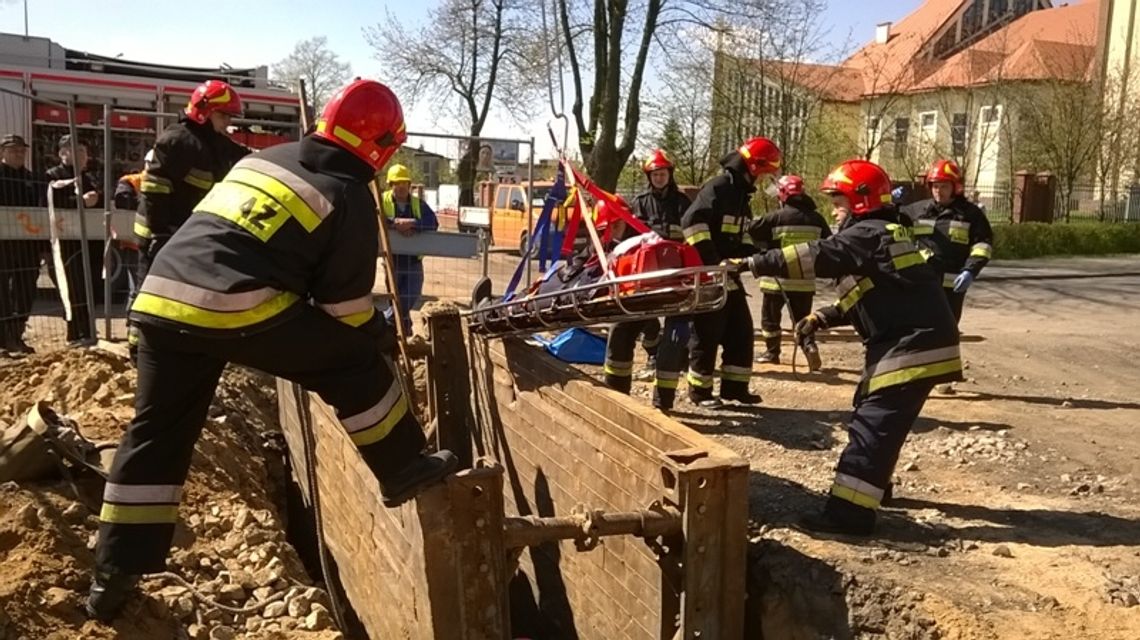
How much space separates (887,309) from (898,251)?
0.26 m

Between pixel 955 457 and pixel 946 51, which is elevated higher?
pixel 946 51

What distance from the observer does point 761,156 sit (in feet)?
20.8

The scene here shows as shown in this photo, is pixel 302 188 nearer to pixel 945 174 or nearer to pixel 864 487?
pixel 864 487

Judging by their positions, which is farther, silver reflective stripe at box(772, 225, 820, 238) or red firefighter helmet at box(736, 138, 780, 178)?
silver reflective stripe at box(772, 225, 820, 238)

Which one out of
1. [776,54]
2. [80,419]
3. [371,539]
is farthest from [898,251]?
[776,54]

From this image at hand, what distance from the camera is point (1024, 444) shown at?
5688 mm

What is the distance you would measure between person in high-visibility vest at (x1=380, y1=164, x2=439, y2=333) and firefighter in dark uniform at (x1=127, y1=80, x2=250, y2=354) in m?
2.54

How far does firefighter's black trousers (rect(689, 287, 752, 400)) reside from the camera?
6477mm

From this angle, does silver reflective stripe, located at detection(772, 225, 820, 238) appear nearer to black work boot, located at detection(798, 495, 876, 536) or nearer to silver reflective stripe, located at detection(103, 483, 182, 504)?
black work boot, located at detection(798, 495, 876, 536)

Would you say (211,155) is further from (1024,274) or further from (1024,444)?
(1024,274)

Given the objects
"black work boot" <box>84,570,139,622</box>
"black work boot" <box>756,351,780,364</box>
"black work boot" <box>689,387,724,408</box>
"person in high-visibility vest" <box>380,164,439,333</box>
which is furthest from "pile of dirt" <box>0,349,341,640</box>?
"black work boot" <box>756,351,780,364</box>

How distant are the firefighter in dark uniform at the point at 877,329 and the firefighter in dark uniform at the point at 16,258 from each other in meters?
5.59

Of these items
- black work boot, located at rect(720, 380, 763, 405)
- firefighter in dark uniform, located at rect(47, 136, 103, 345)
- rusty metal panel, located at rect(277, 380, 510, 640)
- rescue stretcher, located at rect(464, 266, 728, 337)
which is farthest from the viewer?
firefighter in dark uniform, located at rect(47, 136, 103, 345)

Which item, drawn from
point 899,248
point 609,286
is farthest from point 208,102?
point 899,248
